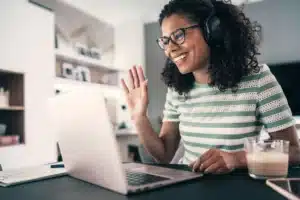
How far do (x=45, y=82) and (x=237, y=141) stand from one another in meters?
2.20

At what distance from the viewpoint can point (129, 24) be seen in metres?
4.51

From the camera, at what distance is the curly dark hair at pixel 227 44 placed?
110 centimetres

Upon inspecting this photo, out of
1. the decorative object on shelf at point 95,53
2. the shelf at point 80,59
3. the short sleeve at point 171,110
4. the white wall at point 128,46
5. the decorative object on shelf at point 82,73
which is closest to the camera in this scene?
the short sleeve at point 171,110

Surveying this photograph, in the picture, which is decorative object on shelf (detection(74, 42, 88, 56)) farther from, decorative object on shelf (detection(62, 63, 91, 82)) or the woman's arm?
the woman's arm

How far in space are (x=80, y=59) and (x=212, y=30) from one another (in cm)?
281

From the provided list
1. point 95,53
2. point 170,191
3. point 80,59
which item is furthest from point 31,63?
point 170,191

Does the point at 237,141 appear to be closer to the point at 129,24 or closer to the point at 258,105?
the point at 258,105

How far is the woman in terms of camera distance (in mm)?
1039

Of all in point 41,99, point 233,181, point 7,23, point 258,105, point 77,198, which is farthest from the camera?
point 41,99

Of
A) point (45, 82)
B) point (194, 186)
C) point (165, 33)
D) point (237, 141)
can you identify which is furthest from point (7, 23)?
point (194, 186)

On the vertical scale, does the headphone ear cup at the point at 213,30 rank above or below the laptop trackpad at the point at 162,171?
above

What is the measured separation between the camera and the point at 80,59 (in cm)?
365

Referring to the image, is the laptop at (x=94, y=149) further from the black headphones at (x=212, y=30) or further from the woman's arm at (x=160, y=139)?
the black headphones at (x=212, y=30)

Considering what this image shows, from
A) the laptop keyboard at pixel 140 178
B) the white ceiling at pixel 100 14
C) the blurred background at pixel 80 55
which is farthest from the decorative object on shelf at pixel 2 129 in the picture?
the laptop keyboard at pixel 140 178
